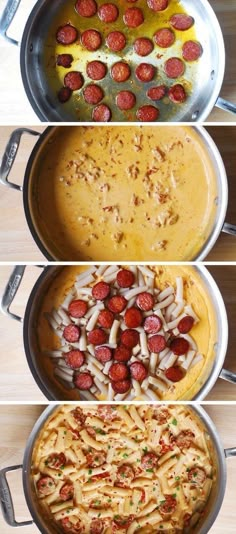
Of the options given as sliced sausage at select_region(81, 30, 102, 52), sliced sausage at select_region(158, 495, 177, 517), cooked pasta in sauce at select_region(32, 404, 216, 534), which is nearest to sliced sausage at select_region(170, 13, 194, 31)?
sliced sausage at select_region(81, 30, 102, 52)

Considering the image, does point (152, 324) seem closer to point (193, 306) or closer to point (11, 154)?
point (193, 306)

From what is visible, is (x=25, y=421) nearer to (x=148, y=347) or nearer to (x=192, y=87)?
(x=148, y=347)

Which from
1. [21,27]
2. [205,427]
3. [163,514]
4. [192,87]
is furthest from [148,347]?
[21,27]

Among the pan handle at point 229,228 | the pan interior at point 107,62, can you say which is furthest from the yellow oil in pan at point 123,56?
the pan handle at point 229,228

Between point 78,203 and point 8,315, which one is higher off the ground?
point 78,203

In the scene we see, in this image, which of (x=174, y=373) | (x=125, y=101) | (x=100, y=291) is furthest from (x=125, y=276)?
(x=125, y=101)

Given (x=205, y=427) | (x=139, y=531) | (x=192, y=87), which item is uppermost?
(x=192, y=87)
